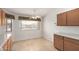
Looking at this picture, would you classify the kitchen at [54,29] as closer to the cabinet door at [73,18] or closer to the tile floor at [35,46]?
the cabinet door at [73,18]

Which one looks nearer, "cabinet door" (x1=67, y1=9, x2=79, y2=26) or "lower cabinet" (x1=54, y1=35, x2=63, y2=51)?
"lower cabinet" (x1=54, y1=35, x2=63, y2=51)

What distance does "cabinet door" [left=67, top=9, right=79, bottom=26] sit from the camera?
2791mm

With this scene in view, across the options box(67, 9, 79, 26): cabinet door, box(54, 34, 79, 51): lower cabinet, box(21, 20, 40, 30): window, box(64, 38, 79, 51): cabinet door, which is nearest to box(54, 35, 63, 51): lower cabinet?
box(54, 34, 79, 51): lower cabinet

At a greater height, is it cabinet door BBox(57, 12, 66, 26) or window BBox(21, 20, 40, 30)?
cabinet door BBox(57, 12, 66, 26)

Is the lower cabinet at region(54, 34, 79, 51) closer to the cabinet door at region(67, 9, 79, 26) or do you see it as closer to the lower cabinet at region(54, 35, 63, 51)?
the lower cabinet at region(54, 35, 63, 51)

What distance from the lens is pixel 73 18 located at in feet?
9.64

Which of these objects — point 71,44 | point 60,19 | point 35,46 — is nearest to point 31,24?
point 35,46

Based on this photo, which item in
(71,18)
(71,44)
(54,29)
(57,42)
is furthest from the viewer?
(71,18)

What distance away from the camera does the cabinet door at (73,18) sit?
2791 mm

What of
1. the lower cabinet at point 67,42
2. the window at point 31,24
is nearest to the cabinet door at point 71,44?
the lower cabinet at point 67,42

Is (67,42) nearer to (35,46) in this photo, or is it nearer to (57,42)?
(57,42)

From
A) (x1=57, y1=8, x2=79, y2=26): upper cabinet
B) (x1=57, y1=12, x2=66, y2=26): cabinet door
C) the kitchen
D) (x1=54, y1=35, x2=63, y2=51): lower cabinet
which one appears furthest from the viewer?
(x1=57, y1=8, x2=79, y2=26): upper cabinet

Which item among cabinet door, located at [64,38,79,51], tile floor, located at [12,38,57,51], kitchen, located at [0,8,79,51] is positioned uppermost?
kitchen, located at [0,8,79,51]
